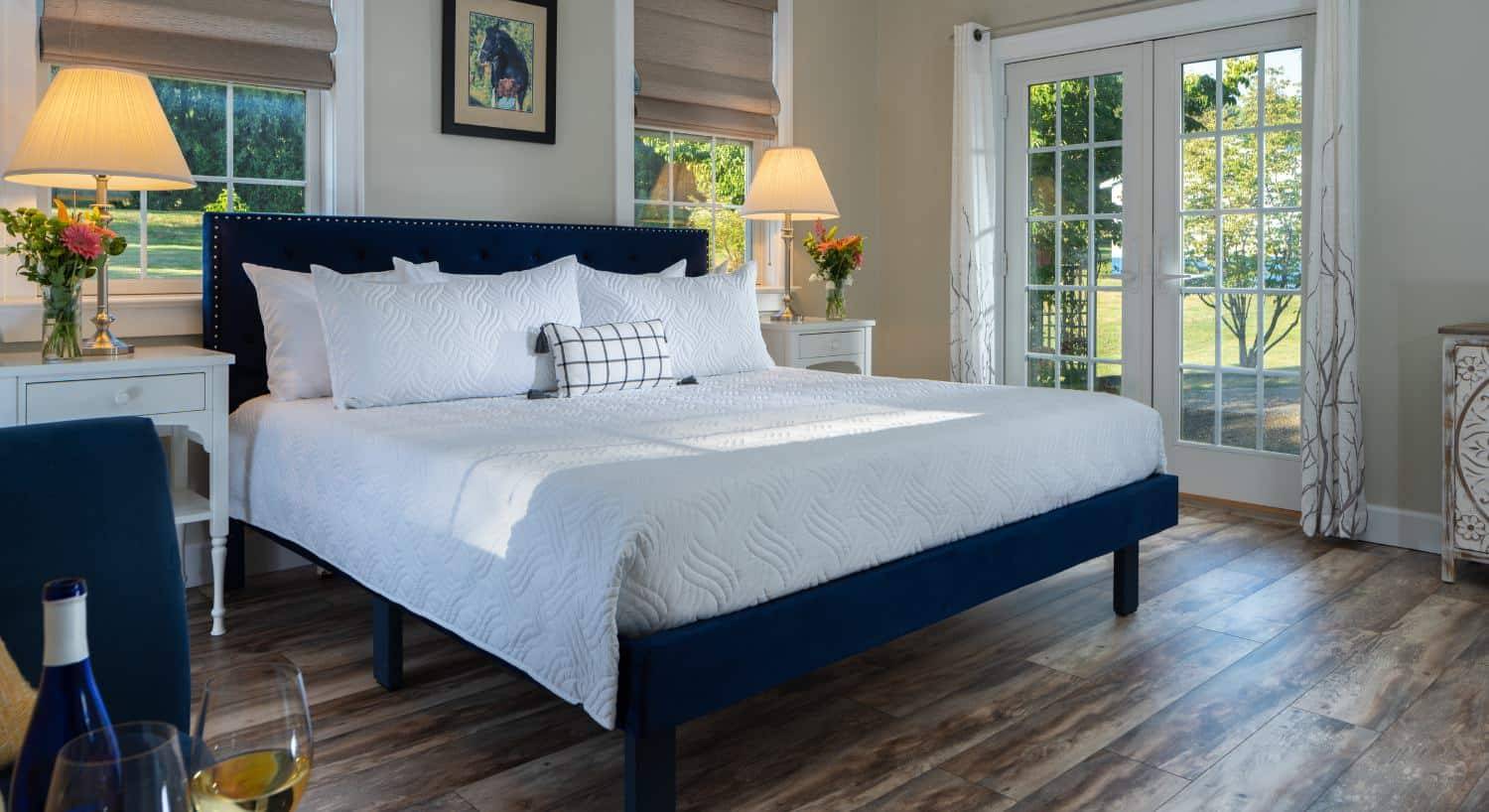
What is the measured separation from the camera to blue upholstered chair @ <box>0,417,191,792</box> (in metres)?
1.11

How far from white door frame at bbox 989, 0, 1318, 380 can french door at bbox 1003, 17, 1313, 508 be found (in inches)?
1.8

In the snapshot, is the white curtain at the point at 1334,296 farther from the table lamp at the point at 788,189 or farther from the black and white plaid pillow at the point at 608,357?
the black and white plaid pillow at the point at 608,357

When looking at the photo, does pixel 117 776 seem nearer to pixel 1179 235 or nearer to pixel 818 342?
pixel 818 342

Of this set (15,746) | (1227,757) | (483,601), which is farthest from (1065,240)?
(15,746)

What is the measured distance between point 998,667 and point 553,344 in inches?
63.2

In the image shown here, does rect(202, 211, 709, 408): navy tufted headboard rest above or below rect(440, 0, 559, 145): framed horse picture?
below

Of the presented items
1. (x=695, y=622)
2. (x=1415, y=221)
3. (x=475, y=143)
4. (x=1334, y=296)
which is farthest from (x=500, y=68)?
(x=1415, y=221)

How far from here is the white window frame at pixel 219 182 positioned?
3.28m

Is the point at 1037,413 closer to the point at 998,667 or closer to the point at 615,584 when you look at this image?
the point at 998,667

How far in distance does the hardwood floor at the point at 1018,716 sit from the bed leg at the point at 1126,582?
0.05 meters

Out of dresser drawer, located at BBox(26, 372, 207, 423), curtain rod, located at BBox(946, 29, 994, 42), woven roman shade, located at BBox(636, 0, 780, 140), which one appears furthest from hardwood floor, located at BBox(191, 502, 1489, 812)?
curtain rod, located at BBox(946, 29, 994, 42)

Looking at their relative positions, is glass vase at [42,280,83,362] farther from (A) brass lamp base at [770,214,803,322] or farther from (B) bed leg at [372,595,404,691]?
(A) brass lamp base at [770,214,803,322]

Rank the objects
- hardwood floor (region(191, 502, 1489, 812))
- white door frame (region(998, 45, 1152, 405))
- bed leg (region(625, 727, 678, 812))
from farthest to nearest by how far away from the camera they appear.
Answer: white door frame (region(998, 45, 1152, 405)) → hardwood floor (region(191, 502, 1489, 812)) → bed leg (region(625, 727, 678, 812))

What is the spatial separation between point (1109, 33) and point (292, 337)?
3.60 meters
